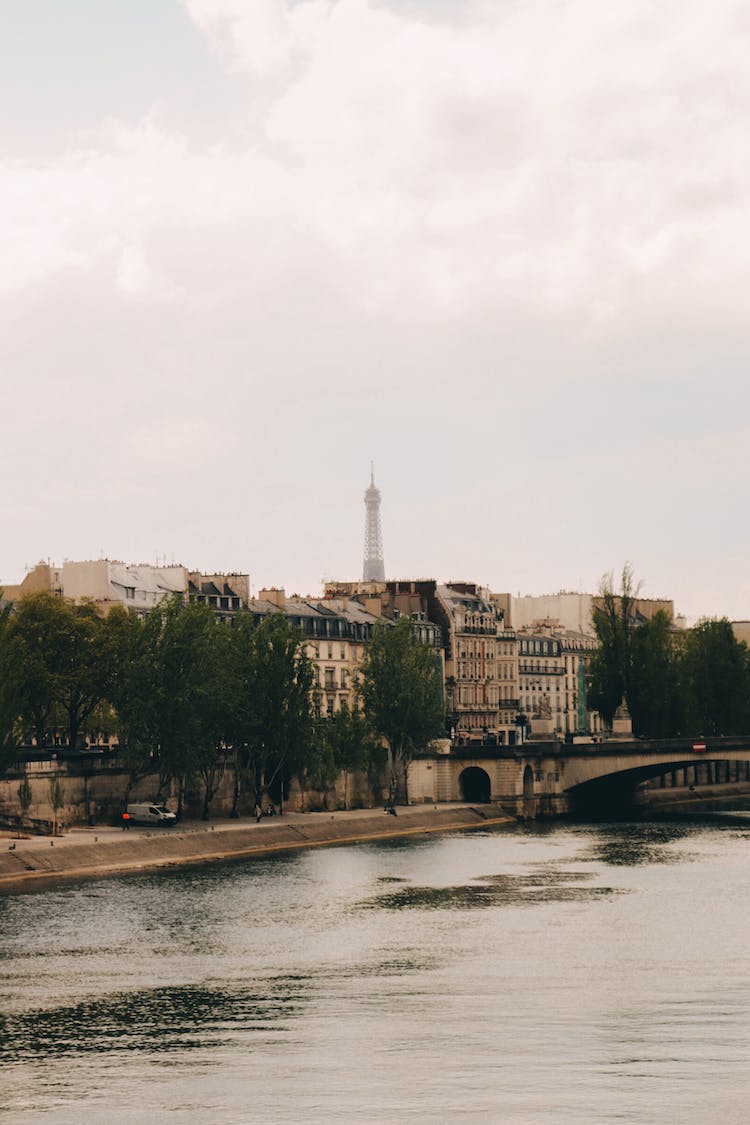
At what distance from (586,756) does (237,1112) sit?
102 meters

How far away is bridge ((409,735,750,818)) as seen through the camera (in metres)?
145

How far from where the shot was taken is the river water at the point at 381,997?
49.5 meters

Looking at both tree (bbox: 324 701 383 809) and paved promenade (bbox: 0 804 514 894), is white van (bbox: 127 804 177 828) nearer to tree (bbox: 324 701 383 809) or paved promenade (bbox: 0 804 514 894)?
paved promenade (bbox: 0 804 514 894)

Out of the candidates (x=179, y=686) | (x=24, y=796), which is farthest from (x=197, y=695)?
(x=24, y=796)

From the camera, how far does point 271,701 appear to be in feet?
410

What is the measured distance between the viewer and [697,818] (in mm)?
144625

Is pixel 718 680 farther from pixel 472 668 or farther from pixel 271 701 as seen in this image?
pixel 271 701

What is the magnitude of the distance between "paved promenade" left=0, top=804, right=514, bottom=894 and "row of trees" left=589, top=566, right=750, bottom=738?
106 feet

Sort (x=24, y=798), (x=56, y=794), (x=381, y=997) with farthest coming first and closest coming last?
(x=56, y=794), (x=24, y=798), (x=381, y=997)

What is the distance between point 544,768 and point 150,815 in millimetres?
41838

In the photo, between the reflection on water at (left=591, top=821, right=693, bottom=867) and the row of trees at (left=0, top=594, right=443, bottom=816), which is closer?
the reflection on water at (left=591, top=821, right=693, bottom=867)

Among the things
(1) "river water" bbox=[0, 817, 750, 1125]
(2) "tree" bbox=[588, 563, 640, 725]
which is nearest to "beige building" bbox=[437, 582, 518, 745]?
(2) "tree" bbox=[588, 563, 640, 725]

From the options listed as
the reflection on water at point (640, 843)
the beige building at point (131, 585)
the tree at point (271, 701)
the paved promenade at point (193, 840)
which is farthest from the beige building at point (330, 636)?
the reflection on water at point (640, 843)

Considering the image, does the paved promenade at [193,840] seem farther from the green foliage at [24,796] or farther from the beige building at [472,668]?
the beige building at [472,668]
